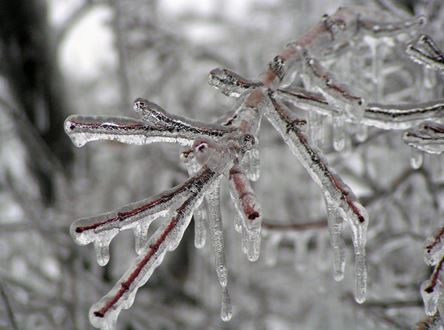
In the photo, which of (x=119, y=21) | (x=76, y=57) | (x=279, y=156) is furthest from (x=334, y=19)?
(x=76, y=57)

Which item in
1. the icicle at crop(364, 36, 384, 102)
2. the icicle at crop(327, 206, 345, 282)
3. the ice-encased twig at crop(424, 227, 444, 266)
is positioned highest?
the icicle at crop(364, 36, 384, 102)

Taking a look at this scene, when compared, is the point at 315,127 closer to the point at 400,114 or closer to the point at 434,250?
the point at 400,114

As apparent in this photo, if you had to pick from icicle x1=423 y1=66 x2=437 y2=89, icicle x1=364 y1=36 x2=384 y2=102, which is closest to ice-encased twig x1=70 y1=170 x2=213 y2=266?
icicle x1=364 y1=36 x2=384 y2=102

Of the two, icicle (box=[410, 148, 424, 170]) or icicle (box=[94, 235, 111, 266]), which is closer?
icicle (box=[94, 235, 111, 266])

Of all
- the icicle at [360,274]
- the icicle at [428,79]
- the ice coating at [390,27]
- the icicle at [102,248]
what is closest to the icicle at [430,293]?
the icicle at [360,274]

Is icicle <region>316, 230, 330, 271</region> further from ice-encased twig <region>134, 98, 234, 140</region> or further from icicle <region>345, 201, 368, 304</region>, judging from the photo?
ice-encased twig <region>134, 98, 234, 140</region>

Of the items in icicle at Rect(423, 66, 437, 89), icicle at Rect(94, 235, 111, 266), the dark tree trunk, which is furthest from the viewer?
the dark tree trunk

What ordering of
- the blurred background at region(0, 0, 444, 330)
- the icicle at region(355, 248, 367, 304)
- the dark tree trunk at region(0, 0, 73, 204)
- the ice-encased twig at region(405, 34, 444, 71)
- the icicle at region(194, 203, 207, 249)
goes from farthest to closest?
the dark tree trunk at region(0, 0, 73, 204) → the blurred background at region(0, 0, 444, 330) → the ice-encased twig at region(405, 34, 444, 71) → the icicle at region(194, 203, 207, 249) → the icicle at region(355, 248, 367, 304)
